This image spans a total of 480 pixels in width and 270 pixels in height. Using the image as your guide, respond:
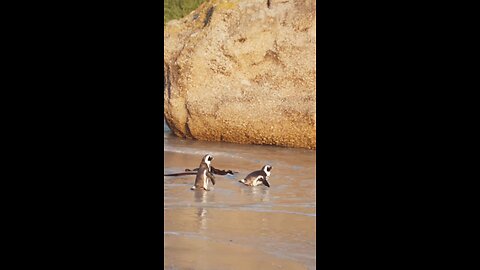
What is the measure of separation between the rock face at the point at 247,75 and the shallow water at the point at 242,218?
91 cm

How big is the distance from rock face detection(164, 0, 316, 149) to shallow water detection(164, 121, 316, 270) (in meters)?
0.91

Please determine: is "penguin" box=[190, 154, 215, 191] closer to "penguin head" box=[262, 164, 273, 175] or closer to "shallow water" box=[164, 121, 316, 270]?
"shallow water" box=[164, 121, 316, 270]

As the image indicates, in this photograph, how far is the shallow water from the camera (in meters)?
5.17

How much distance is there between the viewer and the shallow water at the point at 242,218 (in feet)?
17.0

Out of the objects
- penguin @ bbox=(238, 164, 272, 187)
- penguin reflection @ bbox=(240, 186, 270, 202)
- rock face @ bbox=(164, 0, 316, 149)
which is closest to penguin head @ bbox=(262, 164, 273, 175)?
penguin @ bbox=(238, 164, 272, 187)

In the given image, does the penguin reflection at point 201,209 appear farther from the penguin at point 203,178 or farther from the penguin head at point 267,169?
the penguin head at point 267,169

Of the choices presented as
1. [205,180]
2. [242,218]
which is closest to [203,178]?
[205,180]

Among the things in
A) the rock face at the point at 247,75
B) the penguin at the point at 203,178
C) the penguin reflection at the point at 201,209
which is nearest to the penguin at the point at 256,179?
the penguin at the point at 203,178

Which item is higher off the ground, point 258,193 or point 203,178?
point 203,178

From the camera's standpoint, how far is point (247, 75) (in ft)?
38.1

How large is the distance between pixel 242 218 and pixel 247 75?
5.34 m

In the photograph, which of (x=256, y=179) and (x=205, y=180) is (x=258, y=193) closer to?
(x=256, y=179)
